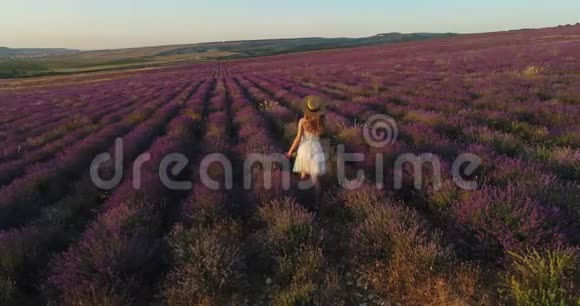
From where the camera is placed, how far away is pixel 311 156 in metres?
5.86

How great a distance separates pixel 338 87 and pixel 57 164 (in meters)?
13.4

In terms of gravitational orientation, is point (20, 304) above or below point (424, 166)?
below

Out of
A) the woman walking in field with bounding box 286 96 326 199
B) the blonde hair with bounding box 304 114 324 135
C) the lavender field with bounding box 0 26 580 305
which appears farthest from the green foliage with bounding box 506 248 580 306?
the blonde hair with bounding box 304 114 324 135

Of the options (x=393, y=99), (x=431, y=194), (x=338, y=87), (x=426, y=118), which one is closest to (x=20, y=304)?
(x=431, y=194)

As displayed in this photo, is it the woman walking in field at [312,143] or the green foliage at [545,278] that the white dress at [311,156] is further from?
the green foliage at [545,278]

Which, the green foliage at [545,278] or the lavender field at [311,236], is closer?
the green foliage at [545,278]

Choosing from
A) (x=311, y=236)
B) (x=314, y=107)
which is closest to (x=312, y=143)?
(x=314, y=107)

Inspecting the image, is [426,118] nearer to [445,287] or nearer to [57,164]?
[445,287]

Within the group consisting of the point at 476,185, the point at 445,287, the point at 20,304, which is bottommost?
the point at 20,304

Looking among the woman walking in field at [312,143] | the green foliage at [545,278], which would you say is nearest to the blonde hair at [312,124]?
the woman walking in field at [312,143]

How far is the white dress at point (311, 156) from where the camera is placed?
582 cm

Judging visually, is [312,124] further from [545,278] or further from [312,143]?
[545,278]

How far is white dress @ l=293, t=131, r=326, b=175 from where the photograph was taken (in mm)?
5816

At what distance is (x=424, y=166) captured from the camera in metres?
5.66
